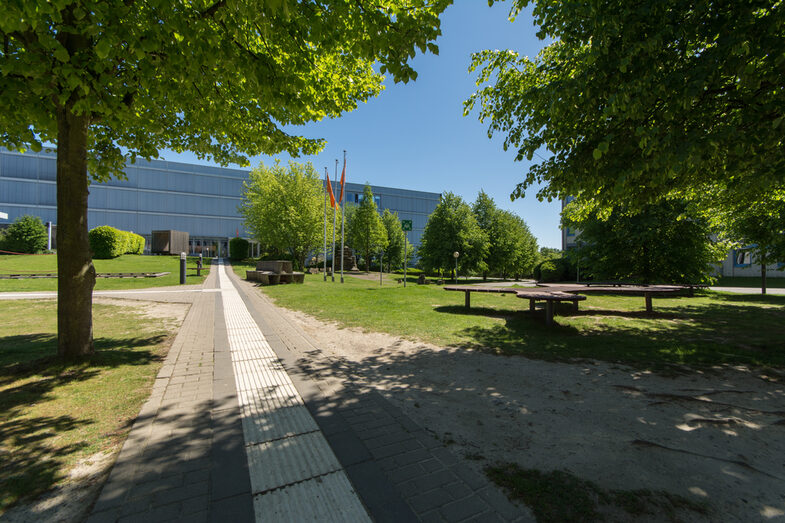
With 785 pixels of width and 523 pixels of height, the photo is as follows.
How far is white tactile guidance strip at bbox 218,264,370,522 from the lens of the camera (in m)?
1.92

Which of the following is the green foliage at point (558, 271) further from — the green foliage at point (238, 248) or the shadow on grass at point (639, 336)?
the green foliage at point (238, 248)

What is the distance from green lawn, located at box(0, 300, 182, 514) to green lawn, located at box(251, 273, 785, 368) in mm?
4217

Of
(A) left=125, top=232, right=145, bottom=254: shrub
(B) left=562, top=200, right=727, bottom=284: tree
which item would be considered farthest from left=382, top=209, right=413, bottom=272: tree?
(A) left=125, top=232, right=145, bottom=254: shrub

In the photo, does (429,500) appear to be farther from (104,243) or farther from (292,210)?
(104,243)

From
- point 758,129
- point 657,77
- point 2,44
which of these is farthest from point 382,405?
point 2,44

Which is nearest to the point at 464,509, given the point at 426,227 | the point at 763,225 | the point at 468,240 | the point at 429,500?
the point at 429,500

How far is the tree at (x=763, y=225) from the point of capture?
10125mm

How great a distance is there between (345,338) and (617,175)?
5.51 metres

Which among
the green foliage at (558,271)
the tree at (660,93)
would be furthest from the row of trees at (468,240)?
the tree at (660,93)

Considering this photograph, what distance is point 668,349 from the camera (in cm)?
559

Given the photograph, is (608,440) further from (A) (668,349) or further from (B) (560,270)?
(B) (560,270)

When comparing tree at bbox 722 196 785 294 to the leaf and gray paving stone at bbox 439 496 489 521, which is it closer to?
gray paving stone at bbox 439 496 489 521

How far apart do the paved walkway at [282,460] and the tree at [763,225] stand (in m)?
12.5

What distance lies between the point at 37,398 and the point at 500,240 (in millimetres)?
32741
